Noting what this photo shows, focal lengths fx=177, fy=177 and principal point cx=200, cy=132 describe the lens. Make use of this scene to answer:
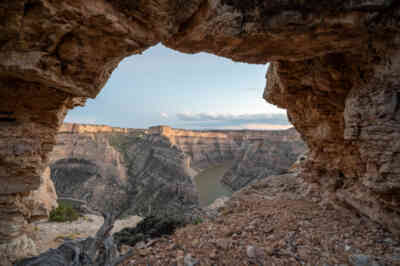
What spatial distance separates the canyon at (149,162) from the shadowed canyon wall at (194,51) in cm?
1596

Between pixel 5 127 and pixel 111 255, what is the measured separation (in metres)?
3.06

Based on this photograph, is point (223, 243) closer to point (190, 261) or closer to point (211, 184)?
point (190, 261)

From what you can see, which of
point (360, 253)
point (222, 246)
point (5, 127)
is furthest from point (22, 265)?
point (360, 253)

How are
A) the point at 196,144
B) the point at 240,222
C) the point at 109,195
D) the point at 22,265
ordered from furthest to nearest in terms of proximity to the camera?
the point at 196,144
the point at 109,195
the point at 240,222
the point at 22,265

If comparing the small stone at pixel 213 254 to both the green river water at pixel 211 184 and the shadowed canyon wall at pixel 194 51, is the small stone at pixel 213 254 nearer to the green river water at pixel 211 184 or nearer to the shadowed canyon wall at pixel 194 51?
the shadowed canyon wall at pixel 194 51

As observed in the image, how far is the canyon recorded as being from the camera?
2231cm

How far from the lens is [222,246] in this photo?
10.5ft

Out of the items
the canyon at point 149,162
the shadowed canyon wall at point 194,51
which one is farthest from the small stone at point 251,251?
the canyon at point 149,162

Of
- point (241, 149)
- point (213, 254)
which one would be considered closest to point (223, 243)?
point (213, 254)

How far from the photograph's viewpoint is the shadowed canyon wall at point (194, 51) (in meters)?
2.13

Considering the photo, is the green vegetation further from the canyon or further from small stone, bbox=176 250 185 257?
small stone, bbox=176 250 185 257

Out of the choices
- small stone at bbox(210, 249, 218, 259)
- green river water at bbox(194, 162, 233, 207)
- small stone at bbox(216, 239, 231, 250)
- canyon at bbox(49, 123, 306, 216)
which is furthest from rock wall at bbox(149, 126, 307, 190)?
small stone at bbox(210, 249, 218, 259)

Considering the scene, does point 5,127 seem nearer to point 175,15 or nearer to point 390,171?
point 175,15

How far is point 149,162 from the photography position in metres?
28.6
